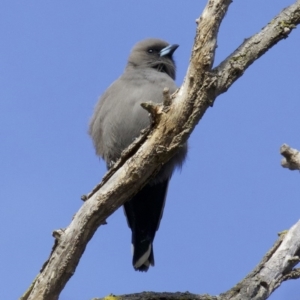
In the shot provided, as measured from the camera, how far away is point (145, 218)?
7609 mm

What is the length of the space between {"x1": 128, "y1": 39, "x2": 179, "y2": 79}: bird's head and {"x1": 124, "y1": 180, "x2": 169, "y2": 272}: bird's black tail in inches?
64.6

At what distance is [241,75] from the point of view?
5.34m

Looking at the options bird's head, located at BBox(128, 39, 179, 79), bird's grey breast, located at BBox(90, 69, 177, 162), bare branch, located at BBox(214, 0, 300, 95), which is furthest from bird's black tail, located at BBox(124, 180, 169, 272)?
bare branch, located at BBox(214, 0, 300, 95)

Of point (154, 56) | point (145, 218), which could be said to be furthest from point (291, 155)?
point (154, 56)

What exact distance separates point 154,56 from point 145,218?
7.64ft

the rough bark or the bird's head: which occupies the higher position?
the bird's head

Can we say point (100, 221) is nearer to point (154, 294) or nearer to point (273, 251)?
point (154, 294)

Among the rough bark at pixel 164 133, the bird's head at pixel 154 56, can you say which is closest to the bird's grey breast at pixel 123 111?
the bird's head at pixel 154 56

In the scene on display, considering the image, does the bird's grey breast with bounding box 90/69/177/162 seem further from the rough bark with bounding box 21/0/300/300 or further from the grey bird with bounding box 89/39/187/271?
the rough bark with bounding box 21/0/300/300

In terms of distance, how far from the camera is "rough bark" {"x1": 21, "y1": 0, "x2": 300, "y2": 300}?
203 inches

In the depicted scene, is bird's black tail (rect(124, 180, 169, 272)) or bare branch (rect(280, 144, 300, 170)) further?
bird's black tail (rect(124, 180, 169, 272))

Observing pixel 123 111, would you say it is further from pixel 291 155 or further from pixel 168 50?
pixel 291 155

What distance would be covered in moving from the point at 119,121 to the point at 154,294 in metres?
2.65

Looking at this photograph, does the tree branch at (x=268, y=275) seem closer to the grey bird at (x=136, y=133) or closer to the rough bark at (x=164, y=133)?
the rough bark at (x=164, y=133)
